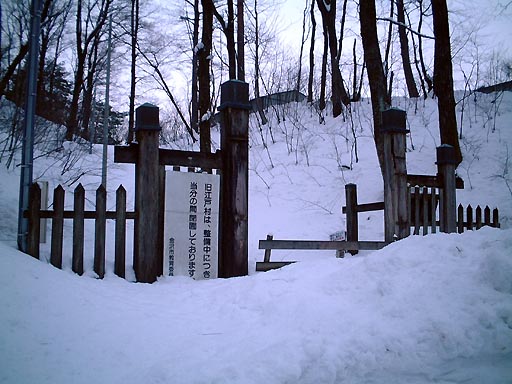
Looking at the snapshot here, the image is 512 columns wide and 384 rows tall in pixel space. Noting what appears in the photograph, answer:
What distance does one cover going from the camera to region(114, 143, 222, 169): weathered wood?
556cm

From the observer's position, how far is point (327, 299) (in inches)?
155

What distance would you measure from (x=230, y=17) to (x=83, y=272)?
13.5m

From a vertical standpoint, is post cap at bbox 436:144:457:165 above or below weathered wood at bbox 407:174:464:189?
above

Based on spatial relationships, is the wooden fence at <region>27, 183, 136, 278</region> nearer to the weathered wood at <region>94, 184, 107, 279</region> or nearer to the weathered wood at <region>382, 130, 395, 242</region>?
the weathered wood at <region>94, 184, 107, 279</region>

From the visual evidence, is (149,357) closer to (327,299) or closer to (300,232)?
(327,299)

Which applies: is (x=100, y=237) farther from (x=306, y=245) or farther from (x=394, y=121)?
(x=394, y=121)

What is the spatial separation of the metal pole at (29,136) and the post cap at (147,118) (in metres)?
1.36

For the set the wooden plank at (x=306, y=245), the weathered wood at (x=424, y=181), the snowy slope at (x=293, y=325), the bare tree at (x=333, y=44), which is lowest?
the snowy slope at (x=293, y=325)

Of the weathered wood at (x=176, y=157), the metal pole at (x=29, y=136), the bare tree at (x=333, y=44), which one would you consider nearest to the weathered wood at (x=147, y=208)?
the weathered wood at (x=176, y=157)

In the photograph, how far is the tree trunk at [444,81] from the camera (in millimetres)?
11516

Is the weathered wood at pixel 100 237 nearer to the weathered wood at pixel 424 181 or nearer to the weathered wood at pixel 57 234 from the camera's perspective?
the weathered wood at pixel 57 234

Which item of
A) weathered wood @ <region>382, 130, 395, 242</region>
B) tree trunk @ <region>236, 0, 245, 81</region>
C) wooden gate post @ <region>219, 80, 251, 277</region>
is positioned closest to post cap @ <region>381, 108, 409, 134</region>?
weathered wood @ <region>382, 130, 395, 242</region>

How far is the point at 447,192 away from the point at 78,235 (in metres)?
6.99

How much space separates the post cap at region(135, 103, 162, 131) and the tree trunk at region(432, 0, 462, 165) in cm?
907
